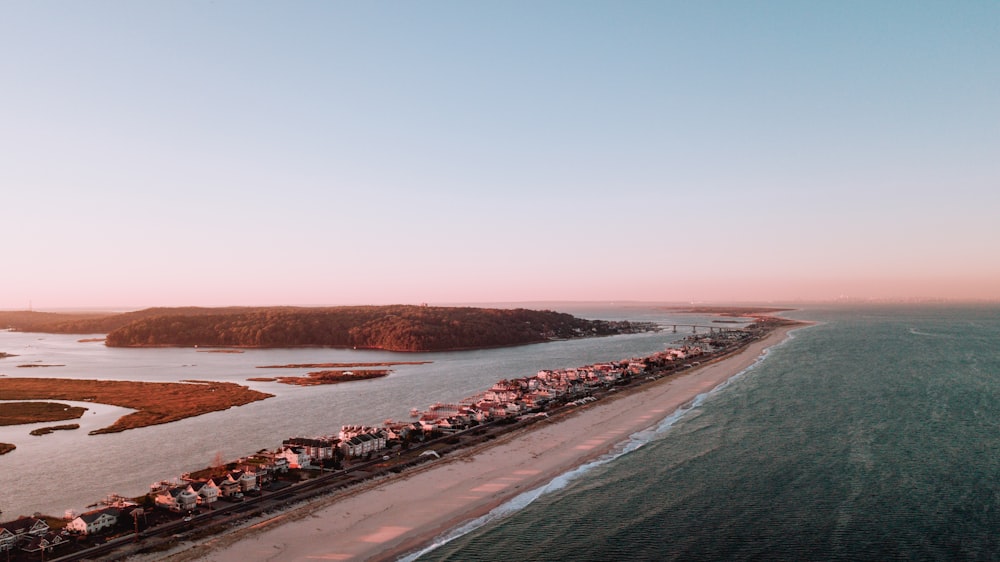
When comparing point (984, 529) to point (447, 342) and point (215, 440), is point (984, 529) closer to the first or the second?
point (215, 440)

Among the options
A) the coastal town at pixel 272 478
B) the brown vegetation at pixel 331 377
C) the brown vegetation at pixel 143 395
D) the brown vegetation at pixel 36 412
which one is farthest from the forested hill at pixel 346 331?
the coastal town at pixel 272 478

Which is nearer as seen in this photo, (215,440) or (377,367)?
(215,440)

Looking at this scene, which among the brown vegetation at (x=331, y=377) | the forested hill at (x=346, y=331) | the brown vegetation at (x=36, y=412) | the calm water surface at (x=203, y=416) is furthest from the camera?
the forested hill at (x=346, y=331)

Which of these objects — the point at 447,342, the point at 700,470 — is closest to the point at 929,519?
the point at 700,470

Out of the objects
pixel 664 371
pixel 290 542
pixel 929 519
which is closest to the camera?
pixel 290 542

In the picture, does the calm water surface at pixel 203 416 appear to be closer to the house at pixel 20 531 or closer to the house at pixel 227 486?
the house at pixel 20 531

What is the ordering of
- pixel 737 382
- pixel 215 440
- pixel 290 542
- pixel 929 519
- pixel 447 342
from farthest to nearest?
pixel 447 342
pixel 737 382
pixel 215 440
pixel 929 519
pixel 290 542

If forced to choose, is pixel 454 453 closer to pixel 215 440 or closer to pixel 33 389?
pixel 215 440
